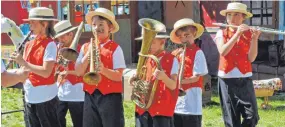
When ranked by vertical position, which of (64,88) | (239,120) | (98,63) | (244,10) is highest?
(244,10)

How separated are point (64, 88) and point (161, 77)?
163cm

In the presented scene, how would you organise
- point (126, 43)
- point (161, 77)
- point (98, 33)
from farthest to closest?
point (126, 43)
point (98, 33)
point (161, 77)

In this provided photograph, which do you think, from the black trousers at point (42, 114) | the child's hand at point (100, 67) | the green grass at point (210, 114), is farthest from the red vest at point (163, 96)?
the green grass at point (210, 114)

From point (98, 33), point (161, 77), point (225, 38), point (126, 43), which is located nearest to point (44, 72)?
point (98, 33)

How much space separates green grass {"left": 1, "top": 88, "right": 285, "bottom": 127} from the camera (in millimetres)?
7664

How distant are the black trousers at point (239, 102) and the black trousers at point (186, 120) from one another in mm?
712

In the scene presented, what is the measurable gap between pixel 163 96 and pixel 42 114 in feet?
4.01

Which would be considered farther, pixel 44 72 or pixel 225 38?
pixel 225 38

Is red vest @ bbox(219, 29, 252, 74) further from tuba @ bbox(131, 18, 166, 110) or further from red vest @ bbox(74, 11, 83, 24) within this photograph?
red vest @ bbox(74, 11, 83, 24)

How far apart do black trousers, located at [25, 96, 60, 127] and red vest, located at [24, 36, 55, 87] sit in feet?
0.67

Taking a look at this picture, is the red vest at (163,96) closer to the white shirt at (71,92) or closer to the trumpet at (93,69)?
the trumpet at (93,69)

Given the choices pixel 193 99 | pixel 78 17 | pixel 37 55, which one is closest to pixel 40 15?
pixel 37 55

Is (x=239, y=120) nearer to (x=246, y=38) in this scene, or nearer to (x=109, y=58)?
(x=246, y=38)

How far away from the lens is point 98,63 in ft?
14.4
